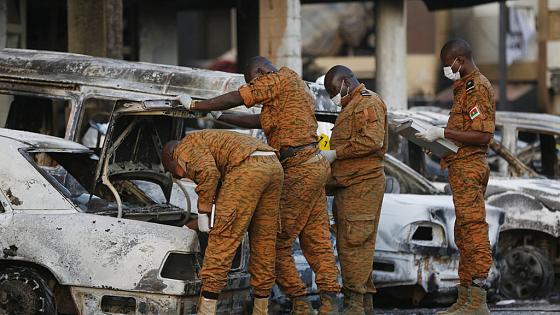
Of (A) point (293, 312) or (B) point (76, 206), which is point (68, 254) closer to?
(B) point (76, 206)

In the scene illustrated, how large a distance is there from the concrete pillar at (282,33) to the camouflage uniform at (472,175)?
7.51 metres

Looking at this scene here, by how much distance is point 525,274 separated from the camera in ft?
38.5

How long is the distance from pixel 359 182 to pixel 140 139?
63.8 inches

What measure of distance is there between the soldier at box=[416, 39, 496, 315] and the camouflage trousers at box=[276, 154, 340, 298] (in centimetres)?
94

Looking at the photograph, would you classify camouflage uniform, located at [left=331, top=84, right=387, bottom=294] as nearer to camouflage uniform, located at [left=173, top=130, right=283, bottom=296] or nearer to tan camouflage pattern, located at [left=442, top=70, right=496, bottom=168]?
tan camouflage pattern, located at [left=442, top=70, right=496, bottom=168]

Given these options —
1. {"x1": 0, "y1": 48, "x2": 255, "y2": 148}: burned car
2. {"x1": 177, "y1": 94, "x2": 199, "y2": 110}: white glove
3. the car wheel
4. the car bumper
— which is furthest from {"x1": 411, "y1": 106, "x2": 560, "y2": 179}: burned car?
the car bumper

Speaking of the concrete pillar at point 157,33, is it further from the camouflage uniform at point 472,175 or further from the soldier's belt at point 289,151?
the soldier's belt at point 289,151

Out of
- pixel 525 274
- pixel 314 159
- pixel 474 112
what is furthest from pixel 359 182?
pixel 525 274

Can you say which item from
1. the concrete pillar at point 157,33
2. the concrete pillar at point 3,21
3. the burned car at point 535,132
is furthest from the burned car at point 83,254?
the concrete pillar at point 157,33

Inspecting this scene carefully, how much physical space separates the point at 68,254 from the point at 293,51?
29.3 feet

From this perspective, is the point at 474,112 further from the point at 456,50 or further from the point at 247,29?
the point at 247,29

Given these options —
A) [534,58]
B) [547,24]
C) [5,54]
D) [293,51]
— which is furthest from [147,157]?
[534,58]

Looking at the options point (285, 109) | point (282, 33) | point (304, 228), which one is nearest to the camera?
point (285, 109)

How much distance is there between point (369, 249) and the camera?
9195 millimetres
